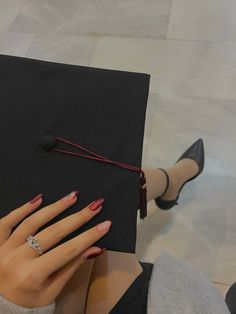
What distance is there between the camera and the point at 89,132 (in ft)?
2.69

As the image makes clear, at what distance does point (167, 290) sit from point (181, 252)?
18.8 inches

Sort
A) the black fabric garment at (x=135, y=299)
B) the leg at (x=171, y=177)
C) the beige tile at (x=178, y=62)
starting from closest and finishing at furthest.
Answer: the black fabric garment at (x=135, y=299), the leg at (x=171, y=177), the beige tile at (x=178, y=62)

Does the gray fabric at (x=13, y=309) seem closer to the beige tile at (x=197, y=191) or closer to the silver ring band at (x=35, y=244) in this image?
the silver ring band at (x=35, y=244)

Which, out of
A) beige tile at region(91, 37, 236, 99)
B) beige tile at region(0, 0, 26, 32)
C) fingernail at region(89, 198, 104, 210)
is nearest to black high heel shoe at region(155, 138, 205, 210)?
beige tile at region(91, 37, 236, 99)

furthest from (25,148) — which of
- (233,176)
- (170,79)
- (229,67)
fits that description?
(229,67)

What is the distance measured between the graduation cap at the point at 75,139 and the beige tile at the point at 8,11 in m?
1.25

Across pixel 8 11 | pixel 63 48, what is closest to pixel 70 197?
pixel 63 48

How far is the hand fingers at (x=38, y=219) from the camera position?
2.17 feet

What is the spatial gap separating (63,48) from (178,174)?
889 millimetres

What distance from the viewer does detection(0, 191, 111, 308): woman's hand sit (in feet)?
2.02

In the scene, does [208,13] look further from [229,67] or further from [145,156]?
[145,156]

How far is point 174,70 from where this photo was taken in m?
1.62

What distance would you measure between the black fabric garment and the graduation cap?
137mm

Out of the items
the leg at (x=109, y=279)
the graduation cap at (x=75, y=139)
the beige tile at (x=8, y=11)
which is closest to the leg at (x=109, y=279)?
the leg at (x=109, y=279)
